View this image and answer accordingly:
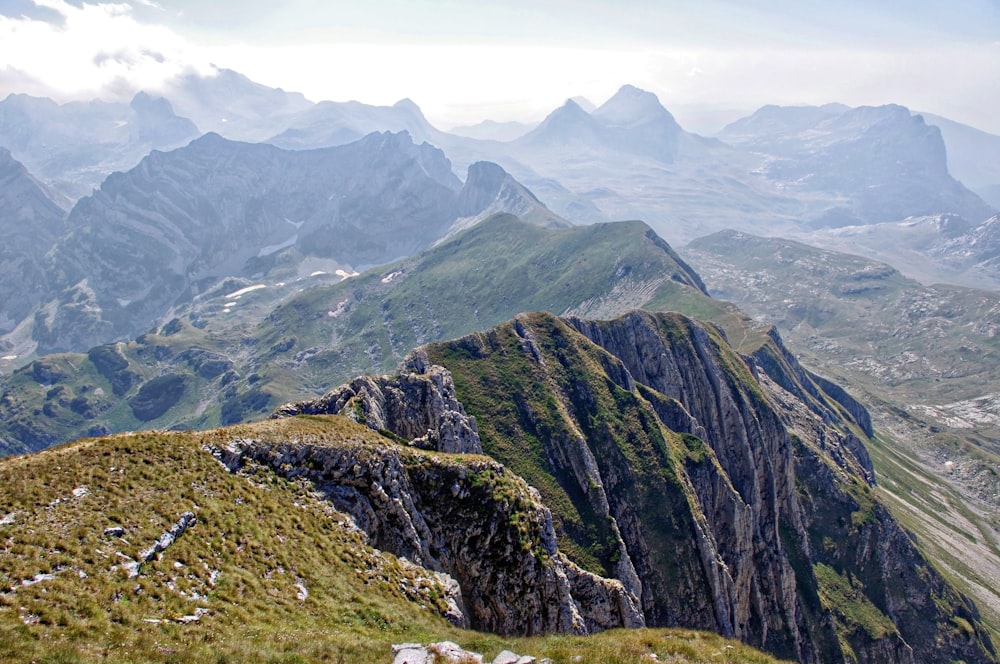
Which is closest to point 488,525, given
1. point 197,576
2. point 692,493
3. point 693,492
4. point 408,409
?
point 197,576

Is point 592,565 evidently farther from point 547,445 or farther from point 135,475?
point 135,475

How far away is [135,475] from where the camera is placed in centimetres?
4372

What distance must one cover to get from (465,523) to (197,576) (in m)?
30.5

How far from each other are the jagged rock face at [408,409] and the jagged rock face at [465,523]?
19.3m

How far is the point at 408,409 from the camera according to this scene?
323ft

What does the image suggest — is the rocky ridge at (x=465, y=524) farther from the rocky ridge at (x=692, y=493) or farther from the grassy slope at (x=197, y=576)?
the grassy slope at (x=197, y=576)

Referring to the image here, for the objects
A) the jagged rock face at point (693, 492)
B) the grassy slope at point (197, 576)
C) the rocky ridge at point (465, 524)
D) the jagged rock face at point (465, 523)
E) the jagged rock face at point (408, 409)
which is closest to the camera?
the grassy slope at point (197, 576)

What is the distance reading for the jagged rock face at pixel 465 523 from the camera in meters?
55.7

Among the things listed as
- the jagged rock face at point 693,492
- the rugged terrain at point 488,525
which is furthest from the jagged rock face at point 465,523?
the jagged rock face at point 693,492

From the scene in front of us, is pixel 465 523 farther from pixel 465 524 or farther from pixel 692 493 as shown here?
pixel 692 493

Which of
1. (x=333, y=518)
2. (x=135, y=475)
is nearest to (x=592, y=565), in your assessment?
(x=333, y=518)

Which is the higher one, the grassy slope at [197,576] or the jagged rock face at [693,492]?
the grassy slope at [197,576]

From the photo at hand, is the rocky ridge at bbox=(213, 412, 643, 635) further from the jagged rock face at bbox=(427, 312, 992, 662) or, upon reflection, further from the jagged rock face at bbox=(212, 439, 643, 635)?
the jagged rock face at bbox=(427, 312, 992, 662)

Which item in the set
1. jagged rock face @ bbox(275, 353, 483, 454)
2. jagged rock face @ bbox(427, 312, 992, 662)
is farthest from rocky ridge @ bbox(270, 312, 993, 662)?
jagged rock face @ bbox(275, 353, 483, 454)
